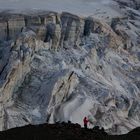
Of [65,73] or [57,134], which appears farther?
[65,73]

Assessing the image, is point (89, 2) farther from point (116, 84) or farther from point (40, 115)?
point (40, 115)

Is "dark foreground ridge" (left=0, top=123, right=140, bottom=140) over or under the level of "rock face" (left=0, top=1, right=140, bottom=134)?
over

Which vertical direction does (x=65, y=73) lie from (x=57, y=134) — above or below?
below

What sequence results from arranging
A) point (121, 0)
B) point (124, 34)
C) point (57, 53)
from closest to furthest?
1. point (57, 53)
2. point (124, 34)
3. point (121, 0)

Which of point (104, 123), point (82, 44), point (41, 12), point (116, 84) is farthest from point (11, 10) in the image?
point (104, 123)

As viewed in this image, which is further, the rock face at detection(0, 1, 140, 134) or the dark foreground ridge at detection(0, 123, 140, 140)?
the rock face at detection(0, 1, 140, 134)

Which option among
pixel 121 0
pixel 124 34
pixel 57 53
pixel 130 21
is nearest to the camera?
pixel 57 53
